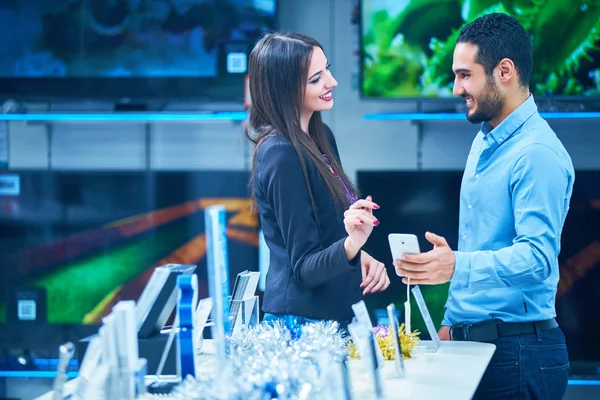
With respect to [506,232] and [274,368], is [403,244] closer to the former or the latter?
[506,232]

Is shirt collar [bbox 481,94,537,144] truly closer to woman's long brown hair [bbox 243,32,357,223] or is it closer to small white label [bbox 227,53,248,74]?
woman's long brown hair [bbox 243,32,357,223]

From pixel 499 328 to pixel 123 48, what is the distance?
248cm

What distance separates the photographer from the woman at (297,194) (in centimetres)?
193

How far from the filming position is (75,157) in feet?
13.7

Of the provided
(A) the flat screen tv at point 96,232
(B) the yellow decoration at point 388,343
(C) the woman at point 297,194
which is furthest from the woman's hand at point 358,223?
(A) the flat screen tv at point 96,232

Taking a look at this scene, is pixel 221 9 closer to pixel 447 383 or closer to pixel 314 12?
pixel 314 12

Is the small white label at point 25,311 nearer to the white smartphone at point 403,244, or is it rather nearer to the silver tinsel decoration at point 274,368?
the silver tinsel decoration at point 274,368

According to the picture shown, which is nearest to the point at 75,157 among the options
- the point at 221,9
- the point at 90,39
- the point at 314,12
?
the point at 90,39

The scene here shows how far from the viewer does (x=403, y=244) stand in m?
1.94

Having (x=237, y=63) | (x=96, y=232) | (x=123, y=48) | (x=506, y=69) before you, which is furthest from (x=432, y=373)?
(x=123, y=48)

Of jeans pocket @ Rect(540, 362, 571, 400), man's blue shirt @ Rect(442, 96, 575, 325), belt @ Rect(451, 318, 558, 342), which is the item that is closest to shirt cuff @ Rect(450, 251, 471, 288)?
man's blue shirt @ Rect(442, 96, 575, 325)

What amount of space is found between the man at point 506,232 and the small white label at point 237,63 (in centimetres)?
170

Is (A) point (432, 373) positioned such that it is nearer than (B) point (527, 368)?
Yes

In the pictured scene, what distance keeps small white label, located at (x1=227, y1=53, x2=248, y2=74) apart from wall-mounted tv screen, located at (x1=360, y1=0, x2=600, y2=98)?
0.59 m
